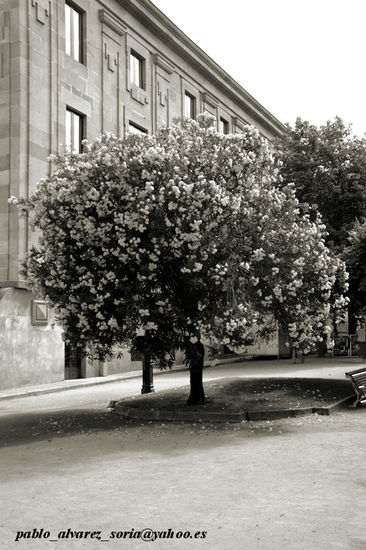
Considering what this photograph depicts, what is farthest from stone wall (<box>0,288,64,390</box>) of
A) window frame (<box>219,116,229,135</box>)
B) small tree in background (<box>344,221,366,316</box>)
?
window frame (<box>219,116,229,135</box>)

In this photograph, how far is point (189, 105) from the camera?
113 ft

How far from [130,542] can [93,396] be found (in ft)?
44.7

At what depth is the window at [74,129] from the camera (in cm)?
2448

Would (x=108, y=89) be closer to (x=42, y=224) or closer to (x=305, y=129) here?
(x=305, y=129)

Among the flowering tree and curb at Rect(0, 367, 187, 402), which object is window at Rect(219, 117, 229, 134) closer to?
curb at Rect(0, 367, 187, 402)

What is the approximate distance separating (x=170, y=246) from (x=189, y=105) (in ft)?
77.5

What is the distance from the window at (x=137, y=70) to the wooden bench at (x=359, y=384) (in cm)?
1845

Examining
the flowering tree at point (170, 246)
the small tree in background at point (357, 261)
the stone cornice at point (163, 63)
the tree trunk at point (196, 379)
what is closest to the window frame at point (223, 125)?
the stone cornice at point (163, 63)

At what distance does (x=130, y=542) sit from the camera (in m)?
5.25

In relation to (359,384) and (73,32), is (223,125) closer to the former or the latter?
(73,32)

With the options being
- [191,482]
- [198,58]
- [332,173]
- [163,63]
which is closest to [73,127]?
[163,63]

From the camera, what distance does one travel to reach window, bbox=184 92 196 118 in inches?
1336

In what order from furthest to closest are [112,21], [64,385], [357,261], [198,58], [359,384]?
[198,58] < [112,21] < [64,385] < [357,261] < [359,384]

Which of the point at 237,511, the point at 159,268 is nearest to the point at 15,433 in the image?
the point at 159,268
